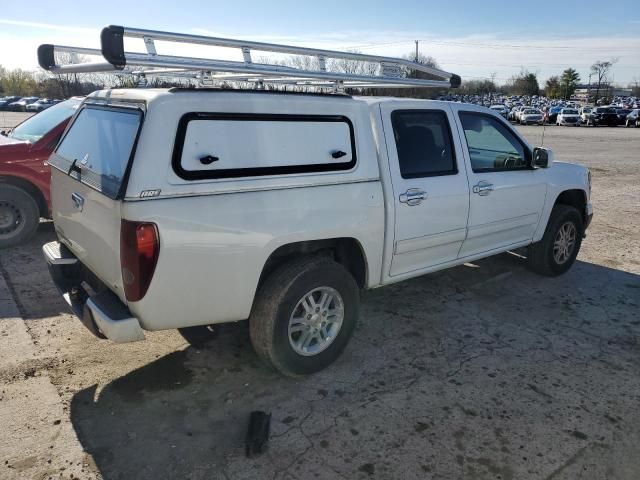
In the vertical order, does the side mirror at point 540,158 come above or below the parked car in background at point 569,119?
below

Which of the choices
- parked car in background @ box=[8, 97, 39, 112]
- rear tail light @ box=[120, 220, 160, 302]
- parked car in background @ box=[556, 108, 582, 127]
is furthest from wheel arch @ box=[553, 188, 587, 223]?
parked car in background @ box=[8, 97, 39, 112]

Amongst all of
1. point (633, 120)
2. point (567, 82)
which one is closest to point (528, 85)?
point (567, 82)

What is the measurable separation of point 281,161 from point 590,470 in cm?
250

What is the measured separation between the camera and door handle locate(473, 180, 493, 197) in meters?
4.41

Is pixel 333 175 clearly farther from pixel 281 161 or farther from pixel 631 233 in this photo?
pixel 631 233

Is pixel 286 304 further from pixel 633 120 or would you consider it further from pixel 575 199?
pixel 633 120

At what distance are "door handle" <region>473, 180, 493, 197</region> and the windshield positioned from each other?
17.3 ft

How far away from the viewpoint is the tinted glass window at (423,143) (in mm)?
3906

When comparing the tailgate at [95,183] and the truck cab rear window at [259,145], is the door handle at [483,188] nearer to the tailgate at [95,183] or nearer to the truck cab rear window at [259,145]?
the truck cab rear window at [259,145]

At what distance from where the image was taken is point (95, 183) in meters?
3.11

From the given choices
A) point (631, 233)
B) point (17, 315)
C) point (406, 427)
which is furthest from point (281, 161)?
point (631, 233)

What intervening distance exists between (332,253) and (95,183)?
1698 mm

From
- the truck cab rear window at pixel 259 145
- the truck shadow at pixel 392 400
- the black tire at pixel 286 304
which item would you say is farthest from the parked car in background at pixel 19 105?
the black tire at pixel 286 304

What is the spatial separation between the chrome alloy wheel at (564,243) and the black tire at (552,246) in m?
0.01
